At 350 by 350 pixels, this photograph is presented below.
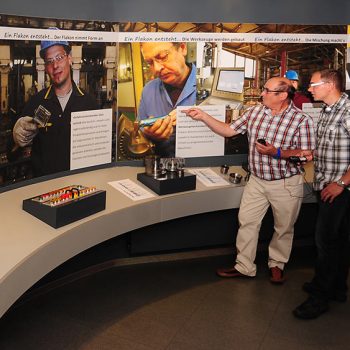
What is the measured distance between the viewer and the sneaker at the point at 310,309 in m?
3.46

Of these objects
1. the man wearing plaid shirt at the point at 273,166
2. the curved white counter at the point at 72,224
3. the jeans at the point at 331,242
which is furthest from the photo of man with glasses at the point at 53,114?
the jeans at the point at 331,242

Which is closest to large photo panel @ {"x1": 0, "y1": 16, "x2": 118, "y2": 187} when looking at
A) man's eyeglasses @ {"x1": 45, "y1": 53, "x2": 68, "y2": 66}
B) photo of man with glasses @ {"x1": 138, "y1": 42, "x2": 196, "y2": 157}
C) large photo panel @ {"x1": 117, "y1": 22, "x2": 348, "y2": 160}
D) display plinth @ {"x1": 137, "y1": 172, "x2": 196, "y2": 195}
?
man's eyeglasses @ {"x1": 45, "y1": 53, "x2": 68, "y2": 66}

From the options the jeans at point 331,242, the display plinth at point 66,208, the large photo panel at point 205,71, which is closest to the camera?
the display plinth at point 66,208

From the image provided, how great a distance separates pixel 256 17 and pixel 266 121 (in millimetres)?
906

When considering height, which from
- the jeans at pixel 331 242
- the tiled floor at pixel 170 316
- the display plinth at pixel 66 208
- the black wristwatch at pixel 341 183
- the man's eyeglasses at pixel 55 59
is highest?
the man's eyeglasses at pixel 55 59

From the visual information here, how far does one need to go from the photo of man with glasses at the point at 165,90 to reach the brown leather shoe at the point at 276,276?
1123mm

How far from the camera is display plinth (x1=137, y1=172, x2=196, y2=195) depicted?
3529mm

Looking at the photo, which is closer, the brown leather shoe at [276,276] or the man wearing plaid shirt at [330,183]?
the man wearing plaid shirt at [330,183]

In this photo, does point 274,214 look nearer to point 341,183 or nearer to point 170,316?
point 341,183

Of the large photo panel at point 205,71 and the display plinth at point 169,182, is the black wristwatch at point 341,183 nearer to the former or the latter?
the display plinth at point 169,182

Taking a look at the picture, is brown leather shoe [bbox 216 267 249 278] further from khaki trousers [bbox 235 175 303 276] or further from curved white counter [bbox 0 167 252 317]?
curved white counter [bbox 0 167 252 317]

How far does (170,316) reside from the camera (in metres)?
3.44

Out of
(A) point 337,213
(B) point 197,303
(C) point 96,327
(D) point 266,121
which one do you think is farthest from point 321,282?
(C) point 96,327

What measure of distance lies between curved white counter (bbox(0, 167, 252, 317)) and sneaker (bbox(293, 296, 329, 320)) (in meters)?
0.83
